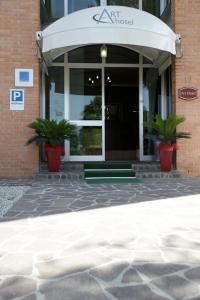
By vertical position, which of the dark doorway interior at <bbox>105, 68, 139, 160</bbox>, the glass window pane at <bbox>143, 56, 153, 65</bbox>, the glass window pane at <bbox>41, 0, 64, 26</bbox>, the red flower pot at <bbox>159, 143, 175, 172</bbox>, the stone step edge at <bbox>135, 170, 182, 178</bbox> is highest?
the glass window pane at <bbox>41, 0, 64, 26</bbox>

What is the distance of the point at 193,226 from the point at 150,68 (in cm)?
772

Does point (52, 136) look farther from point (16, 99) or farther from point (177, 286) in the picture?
point (177, 286)

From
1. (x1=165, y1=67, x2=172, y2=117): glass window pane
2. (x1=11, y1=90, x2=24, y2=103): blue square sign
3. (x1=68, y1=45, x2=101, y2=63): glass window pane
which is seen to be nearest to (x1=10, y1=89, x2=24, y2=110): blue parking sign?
(x1=11, y1=90, x2=24, y2=103): blue square sign

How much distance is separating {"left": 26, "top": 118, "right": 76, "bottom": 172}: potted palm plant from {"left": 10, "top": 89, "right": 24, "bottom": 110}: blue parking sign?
63 centimetres

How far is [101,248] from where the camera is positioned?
4316mm

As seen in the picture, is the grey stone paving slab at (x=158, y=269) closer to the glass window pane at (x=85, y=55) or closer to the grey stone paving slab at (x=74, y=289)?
the grey stone paving slab at (x=74, y=289)

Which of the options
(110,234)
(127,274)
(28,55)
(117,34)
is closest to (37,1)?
(28,55)

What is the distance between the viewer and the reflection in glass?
12055mm

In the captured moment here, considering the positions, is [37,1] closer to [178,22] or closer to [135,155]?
[178,22]

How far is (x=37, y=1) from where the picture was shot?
1027cm

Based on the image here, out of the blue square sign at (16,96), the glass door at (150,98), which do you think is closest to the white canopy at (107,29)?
the blue square sign at (16,96)

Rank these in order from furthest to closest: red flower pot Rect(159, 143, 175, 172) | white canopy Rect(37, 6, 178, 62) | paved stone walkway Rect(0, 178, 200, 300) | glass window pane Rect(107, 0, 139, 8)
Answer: glass window pane Rect(107, 0, 139, 8) < red flower pot Rect(159, 143, 175, 172) < white canopy Rect(37, 6, 178, 62) < paved stone walkway Rect(0, 178, 200, 300)

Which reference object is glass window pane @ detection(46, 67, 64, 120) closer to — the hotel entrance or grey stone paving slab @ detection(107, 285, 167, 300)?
the hotel entrance

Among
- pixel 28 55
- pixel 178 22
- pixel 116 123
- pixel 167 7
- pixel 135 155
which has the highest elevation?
pixel 167 7
